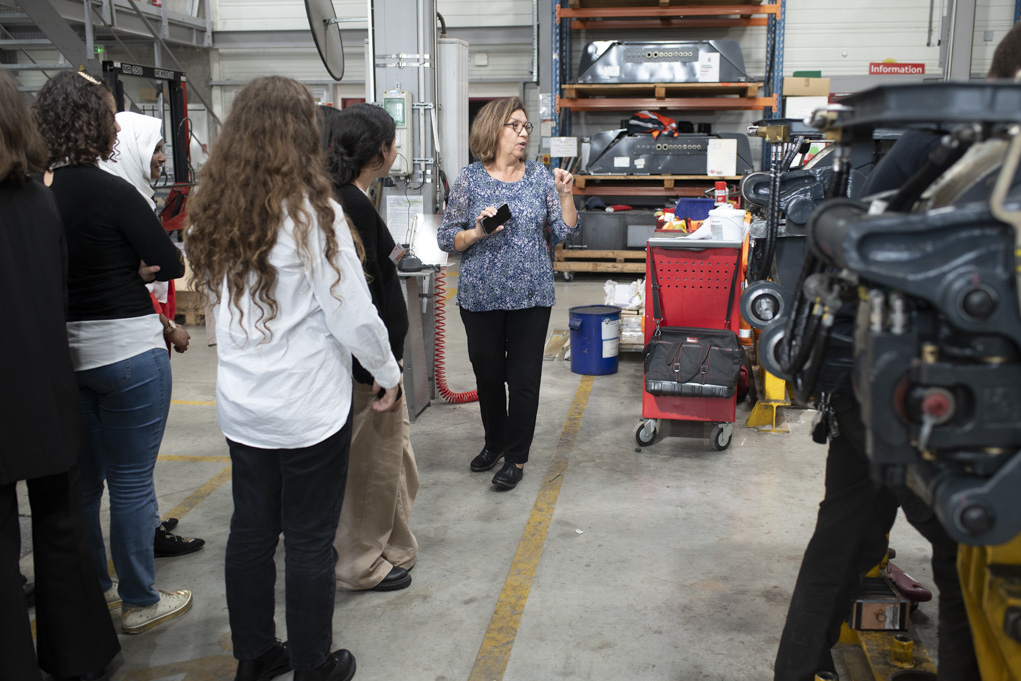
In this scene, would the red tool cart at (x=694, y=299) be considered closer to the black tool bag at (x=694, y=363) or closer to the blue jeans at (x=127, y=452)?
the black tool bag at (x=694, y=363)

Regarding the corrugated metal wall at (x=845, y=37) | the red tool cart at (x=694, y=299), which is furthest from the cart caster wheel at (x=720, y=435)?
the corrugated metal wall at (x=845, y=37)

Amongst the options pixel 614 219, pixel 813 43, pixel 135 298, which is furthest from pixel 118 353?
pixel 813 43

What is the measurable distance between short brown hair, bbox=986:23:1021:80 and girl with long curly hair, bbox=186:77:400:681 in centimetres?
149

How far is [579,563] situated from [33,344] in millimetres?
1920

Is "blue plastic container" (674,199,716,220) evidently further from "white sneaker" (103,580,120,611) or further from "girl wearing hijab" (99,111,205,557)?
"white sneaker" (103,580,120,611)

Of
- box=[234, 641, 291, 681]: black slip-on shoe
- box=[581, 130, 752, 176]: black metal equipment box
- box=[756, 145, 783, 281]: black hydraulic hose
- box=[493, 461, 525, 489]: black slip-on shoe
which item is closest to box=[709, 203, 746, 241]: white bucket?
box=[493, 461, 525, 489]: black slip-on shoe

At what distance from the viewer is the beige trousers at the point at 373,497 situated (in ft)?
8.88

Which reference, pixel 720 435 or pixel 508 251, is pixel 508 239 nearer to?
pixel 508 251

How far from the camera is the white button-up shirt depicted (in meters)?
1.97

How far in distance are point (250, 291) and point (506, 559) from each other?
158 centimetres

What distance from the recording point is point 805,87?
9930mm

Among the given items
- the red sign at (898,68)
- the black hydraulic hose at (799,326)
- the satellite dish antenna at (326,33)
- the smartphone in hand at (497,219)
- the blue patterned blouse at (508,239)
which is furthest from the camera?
the red sign at (898,68)

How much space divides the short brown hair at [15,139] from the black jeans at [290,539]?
80cm

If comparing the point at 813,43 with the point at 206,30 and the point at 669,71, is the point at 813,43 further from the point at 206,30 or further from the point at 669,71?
the point at 206,30
